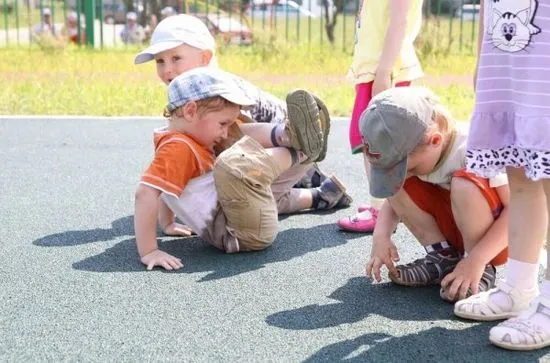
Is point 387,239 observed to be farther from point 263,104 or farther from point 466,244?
point 263,104

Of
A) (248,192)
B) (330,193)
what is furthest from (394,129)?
(330,193)

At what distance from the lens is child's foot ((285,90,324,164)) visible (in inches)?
127

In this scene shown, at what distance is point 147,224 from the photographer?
9.87 ft

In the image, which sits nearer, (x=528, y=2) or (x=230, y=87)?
(x=528, y=2)

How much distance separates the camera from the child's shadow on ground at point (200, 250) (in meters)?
2.99

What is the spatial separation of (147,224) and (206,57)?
998 millimetres

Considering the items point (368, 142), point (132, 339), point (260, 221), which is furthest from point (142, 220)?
point (368, 142)

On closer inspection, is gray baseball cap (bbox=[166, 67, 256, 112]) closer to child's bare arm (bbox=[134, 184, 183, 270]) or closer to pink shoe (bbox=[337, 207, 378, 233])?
child's bare arm (bbox=[134, 184, 183, 270])

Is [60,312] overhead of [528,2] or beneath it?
beneath

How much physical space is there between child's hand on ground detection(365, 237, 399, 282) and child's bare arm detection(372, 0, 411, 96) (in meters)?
0.86

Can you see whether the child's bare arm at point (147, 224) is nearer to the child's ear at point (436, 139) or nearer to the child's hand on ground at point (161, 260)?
the child's hand on ground at point (161, 260)

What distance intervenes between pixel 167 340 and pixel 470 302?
832 millimetres

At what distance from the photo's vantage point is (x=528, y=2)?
7.32 feet

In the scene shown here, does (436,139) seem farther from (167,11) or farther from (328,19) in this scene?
(167,11)
